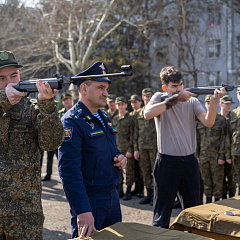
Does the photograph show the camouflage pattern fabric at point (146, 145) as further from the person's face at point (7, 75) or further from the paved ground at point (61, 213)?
the person's face at point (7, 75)

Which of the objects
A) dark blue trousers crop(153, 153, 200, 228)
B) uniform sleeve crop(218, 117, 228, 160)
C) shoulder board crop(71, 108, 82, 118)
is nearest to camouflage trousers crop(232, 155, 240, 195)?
uniform sleeve crop(218, 117, 228, 160)

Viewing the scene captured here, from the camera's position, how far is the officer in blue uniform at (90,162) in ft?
9.43

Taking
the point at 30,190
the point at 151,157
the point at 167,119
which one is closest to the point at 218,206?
the point at 167,119

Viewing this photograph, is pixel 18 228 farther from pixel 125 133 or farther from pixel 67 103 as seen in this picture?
pixel 67 103

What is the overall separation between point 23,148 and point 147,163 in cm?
570

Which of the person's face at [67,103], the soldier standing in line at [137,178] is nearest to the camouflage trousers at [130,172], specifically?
the soldier standing in line at [137,178]

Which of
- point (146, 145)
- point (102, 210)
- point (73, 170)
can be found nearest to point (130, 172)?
point (146, 145)

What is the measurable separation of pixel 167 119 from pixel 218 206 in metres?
1.29

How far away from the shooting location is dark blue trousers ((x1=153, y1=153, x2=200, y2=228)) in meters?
4.18

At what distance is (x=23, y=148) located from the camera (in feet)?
9.08

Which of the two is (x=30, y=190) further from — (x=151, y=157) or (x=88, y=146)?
(x=151, y=157)

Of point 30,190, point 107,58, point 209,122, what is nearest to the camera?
point 30,190

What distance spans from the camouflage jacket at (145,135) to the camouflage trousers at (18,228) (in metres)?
5.61

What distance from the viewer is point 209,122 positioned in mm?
4203
